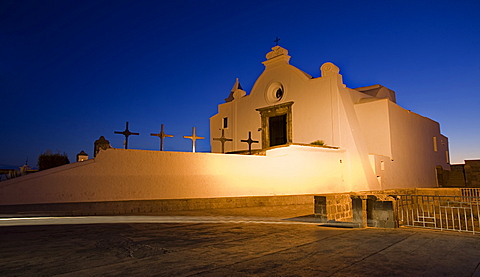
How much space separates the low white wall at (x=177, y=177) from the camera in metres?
9.30

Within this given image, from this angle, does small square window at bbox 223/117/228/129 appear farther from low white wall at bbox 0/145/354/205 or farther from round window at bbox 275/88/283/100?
low white wall at bbox 0/145/354/205

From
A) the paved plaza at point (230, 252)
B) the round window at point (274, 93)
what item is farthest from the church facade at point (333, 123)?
the paved plaza at point (230, 252)

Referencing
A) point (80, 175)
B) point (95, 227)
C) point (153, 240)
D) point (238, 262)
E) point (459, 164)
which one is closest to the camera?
point (238, 262)

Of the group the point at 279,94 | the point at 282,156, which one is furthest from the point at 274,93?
the point at 282,156

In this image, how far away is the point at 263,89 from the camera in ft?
67.6

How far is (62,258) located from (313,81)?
16277 millimetres

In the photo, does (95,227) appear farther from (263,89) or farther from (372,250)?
(263,89)

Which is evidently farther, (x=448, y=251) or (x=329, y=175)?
(x=329, y=175)

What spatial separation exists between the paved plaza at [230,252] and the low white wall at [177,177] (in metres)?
2.46

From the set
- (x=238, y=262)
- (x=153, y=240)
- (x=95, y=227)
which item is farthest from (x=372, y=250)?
(x=95, y=227)

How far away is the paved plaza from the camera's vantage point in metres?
3.55

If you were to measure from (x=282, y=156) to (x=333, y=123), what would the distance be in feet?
15.3

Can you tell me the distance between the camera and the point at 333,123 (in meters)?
16.9

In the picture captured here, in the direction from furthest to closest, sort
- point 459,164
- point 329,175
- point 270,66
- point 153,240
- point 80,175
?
1. point 459,164
2. point 270,66
3. point 329,175
4. point 80,175
5. point 153,240
